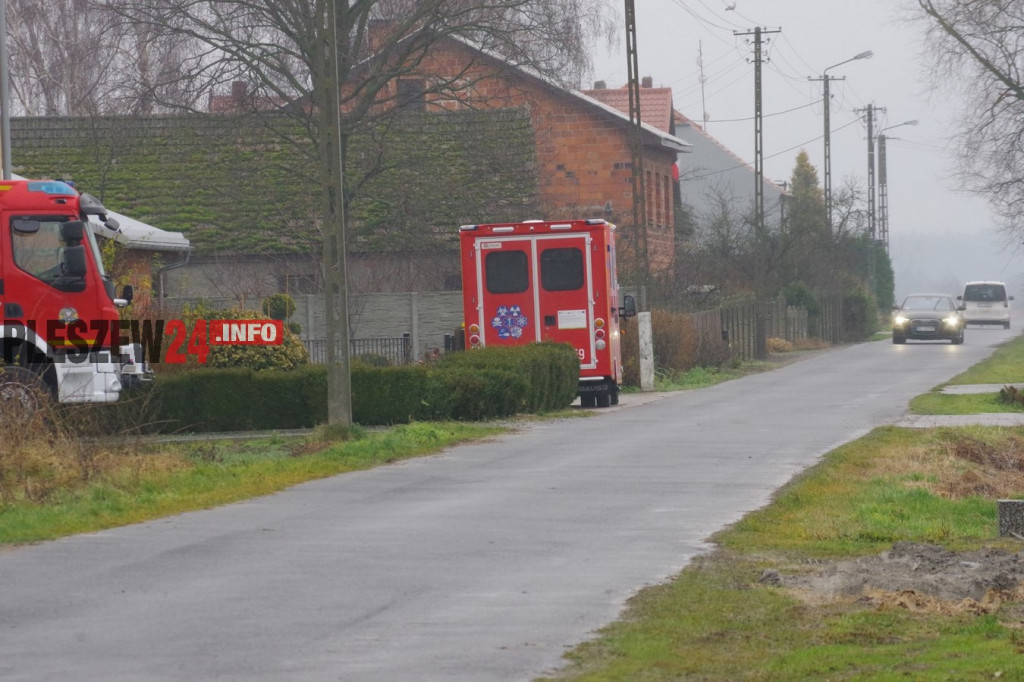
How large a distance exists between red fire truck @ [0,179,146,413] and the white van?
192ft

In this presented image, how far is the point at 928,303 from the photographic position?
54406mm

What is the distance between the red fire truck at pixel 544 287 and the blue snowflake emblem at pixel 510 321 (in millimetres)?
17

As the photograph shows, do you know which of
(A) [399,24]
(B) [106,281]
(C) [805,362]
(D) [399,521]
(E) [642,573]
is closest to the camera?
(E) [642,573]

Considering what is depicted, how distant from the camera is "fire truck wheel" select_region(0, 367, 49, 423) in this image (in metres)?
14.8

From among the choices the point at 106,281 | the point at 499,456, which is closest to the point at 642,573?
the point at 499,456

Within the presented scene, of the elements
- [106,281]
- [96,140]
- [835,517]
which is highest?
[96,140]

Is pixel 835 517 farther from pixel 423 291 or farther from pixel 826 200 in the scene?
pixel 826 200

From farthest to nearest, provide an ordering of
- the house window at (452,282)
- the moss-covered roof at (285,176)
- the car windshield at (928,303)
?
the car windshield at (928,303) → the house window at (452,282) → the moss-covered roof at (285,176)

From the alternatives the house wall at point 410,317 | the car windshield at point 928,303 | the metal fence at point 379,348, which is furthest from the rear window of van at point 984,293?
the metal fence at point 379,348

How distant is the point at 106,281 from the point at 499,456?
6.24 meters

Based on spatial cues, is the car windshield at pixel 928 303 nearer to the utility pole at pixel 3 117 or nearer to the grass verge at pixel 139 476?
the utility pole at pixel 3 117

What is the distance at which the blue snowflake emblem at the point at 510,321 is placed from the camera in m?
27.2

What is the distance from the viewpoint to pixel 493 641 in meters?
8.00

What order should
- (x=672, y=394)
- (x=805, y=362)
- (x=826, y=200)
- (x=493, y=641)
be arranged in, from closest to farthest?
(x=493, y=641)
(x=672, y=394)
(x=805, y=362)
(x=826, y=200)
